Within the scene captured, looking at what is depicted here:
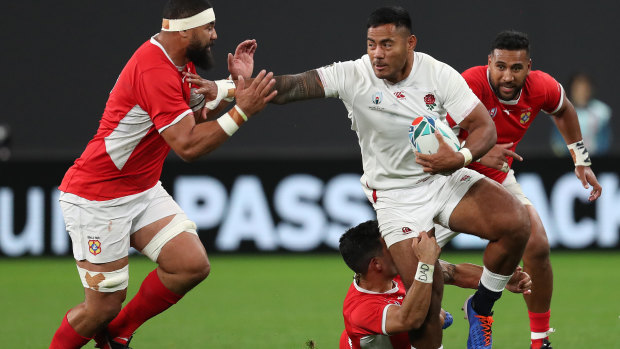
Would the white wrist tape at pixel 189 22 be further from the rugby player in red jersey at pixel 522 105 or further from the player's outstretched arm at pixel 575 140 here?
the player's outstretched arm at pixel 575 140

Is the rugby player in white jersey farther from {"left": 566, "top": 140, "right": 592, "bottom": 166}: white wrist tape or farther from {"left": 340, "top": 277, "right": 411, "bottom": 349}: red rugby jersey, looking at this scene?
{"left": 566, "top": 140, "right": 592, "bottom": 166}: white wrist tape

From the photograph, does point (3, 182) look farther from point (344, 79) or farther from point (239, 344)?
point (344, 79)

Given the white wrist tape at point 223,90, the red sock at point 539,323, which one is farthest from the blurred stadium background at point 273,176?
the white wrist tape at point 223,90

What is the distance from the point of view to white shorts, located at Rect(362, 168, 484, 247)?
6.57m

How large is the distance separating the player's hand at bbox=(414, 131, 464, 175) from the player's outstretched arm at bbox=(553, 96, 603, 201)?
1.85 meters

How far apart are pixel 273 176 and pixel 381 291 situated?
6.38 metres

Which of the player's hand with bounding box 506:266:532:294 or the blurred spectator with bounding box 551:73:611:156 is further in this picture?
the blurred spectator with bounding box 551:73:611:156

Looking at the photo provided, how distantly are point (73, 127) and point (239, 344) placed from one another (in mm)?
9522

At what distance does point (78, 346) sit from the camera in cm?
671

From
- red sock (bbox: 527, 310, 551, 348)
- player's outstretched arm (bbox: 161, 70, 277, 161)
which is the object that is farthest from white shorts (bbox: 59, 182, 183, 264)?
red sock (bbox: 527, 310, 551, 348)

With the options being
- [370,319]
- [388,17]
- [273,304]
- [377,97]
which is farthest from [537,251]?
[273,304]

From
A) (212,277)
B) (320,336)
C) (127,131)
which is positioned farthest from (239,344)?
(212,277)

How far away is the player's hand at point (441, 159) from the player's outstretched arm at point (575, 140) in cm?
185

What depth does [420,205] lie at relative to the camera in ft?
21.7
